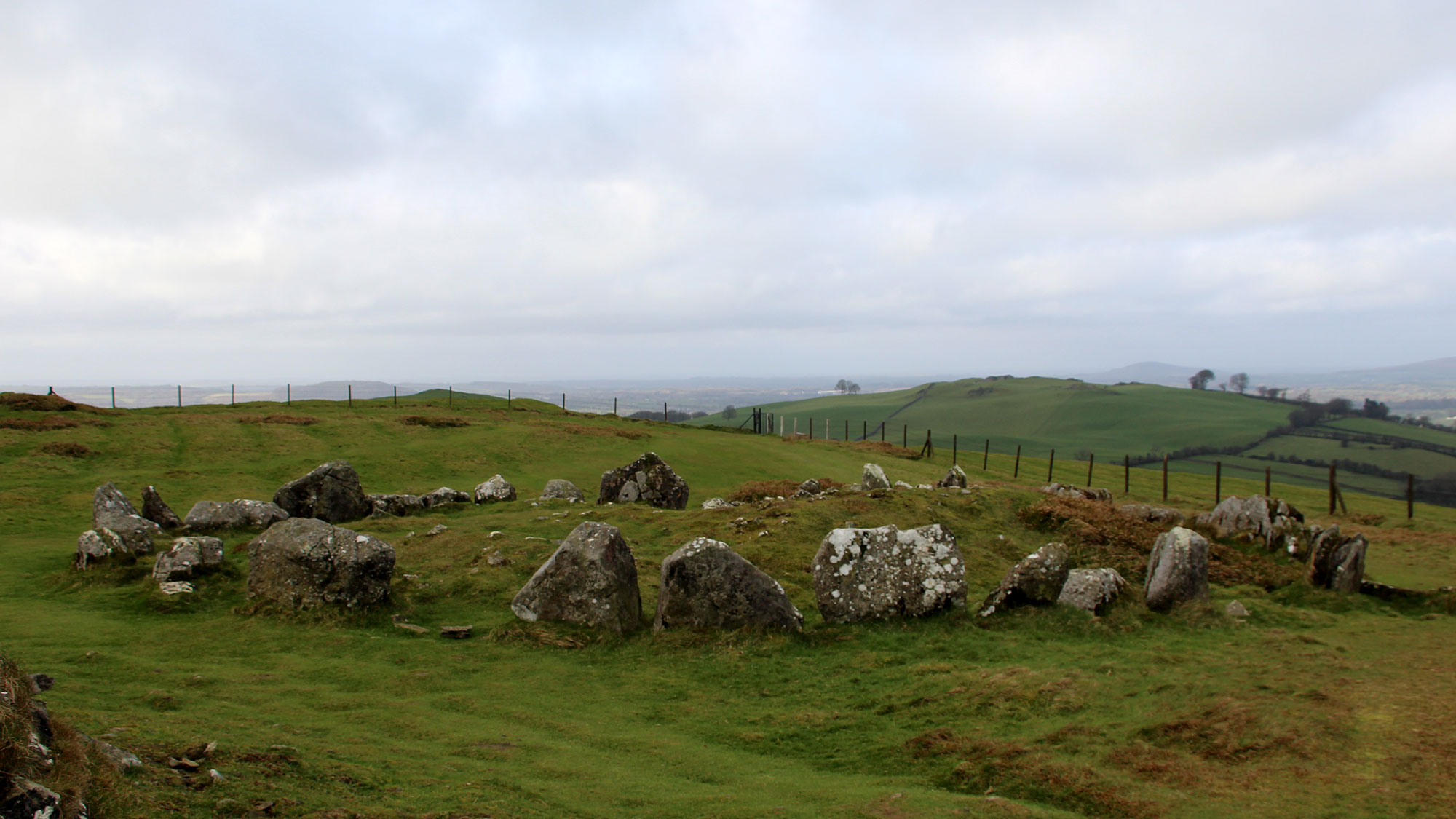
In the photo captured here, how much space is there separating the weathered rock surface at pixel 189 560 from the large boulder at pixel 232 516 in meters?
Answer: 4.89

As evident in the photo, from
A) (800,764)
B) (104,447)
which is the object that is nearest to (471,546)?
(800,764)

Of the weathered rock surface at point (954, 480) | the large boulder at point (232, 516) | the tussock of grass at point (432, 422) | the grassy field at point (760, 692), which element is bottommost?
the grassy field at point (760, 692)

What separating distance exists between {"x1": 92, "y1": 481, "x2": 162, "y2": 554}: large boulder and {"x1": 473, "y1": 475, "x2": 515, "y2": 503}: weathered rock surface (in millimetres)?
9737

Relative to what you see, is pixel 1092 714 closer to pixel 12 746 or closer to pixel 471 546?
pixel 12 746

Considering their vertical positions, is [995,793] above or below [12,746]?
below

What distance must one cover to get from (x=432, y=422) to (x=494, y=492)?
2364 cm

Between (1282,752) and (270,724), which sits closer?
(1282,752)

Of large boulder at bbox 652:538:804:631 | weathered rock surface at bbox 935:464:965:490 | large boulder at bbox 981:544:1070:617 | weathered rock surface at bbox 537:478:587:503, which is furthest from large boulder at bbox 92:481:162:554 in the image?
weathered rock surface at bbox 935:464:965:490

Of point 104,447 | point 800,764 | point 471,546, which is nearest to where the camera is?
point 800,764

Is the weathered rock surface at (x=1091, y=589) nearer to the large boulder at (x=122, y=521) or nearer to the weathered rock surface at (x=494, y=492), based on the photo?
the weathered rock surface at (x=494, y=492)

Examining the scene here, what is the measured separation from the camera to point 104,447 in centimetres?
3547

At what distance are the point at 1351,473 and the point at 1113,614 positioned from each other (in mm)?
102511

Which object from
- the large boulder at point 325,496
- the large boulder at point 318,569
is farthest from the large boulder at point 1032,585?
the large boulder at point 325,496

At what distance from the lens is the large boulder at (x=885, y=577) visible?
14836 millimetres
